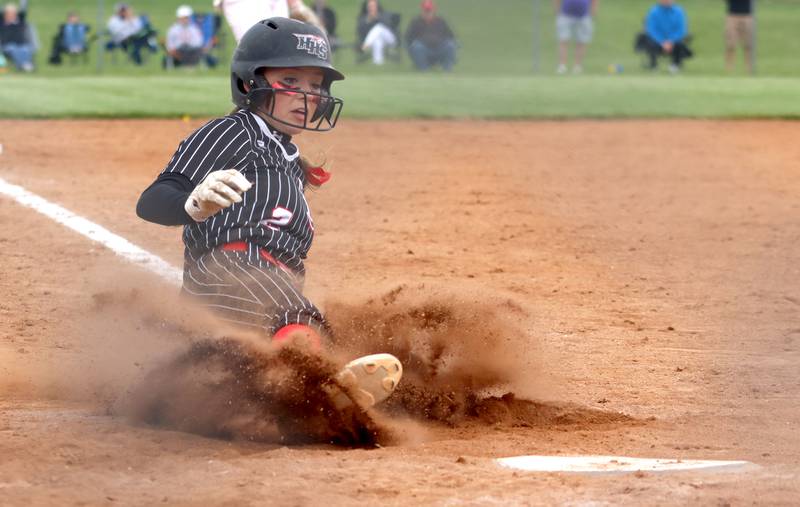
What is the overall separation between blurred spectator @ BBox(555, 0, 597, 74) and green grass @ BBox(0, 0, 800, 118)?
436 millimetres

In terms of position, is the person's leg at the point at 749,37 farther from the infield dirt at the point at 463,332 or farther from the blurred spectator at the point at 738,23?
the infield dirt at the point at 463,332

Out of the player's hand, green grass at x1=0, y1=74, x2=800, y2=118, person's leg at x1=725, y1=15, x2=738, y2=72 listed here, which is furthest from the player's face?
person's leg at x1=725, y1=15, x2=738, y2=72

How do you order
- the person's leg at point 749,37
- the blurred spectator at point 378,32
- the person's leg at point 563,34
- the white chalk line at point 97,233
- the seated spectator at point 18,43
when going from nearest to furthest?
1. the white chalk line at point 97,233
2. the person's leg at point 749,37
3. the seated spectator at point 18,43
4. the person's leg at point 563,34
5. the blurred spectator at point 378,32

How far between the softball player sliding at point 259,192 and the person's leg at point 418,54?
1646cm

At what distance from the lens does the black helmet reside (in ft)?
15.7

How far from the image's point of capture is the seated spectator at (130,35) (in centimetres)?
2376

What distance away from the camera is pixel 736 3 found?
2122cm

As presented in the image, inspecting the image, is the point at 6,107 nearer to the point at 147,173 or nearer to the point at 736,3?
the point at 147,173

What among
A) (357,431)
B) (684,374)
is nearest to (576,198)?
(684,374)

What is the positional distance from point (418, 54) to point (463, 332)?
16828 millimetres

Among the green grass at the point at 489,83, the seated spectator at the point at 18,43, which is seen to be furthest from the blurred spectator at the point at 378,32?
the seated spectator at the point at 18,43

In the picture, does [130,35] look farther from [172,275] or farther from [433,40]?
[172,275]

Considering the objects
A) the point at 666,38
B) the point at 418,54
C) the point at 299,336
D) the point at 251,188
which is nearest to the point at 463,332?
the point at 299,336

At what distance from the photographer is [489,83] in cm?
1880
